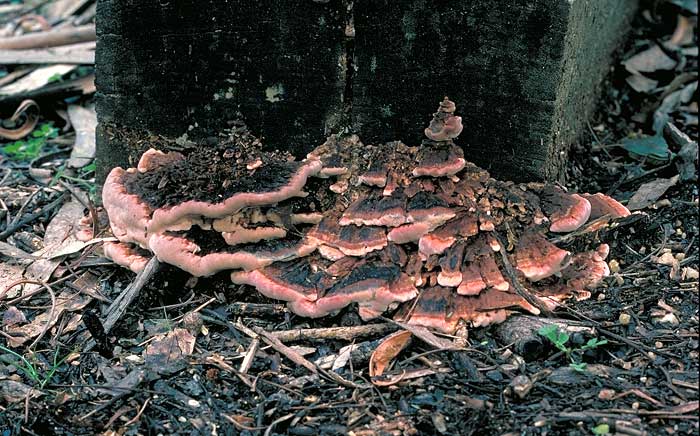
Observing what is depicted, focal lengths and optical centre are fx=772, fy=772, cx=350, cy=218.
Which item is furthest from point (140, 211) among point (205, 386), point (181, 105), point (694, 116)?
point (694, 116)

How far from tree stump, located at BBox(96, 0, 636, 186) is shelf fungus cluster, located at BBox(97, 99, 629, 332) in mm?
172

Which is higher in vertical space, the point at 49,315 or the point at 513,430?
the point at 513,430

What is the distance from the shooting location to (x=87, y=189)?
14.6 feet

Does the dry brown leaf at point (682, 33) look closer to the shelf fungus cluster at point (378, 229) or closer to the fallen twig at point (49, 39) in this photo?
the shelf fungus cluster at point (378, 229)

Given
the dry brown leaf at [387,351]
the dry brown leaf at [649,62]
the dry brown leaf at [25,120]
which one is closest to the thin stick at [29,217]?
the dry brown leaf at [25,120]

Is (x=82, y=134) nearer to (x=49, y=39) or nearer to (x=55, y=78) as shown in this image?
(x=55, y=78)

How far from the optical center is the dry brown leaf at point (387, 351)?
2926mm

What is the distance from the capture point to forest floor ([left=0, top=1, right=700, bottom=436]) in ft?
8.83

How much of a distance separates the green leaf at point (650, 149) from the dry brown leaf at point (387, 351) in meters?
2.08

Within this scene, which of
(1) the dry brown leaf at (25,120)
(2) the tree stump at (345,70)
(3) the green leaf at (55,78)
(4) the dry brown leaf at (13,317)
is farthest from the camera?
(3) the green leaf at (55,78)

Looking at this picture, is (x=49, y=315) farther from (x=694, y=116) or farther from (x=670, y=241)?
(x=694, y=116)

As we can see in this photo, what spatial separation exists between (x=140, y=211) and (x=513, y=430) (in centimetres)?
175

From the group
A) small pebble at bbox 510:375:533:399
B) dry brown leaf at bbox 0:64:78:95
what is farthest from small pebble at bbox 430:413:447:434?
dry brown leaf at bbox 0:64:78:95

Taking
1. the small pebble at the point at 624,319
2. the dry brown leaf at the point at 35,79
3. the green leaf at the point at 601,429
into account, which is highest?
the small pebble at the point at 624,319
